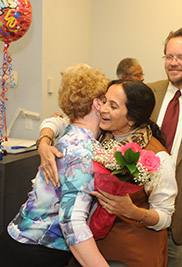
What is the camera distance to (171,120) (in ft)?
6.31

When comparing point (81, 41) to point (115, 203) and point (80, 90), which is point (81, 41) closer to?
point (80, 90)

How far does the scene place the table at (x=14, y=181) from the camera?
199 centimetres

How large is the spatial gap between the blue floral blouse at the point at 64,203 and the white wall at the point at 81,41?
1833 millimetres

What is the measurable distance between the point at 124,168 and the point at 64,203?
25cm

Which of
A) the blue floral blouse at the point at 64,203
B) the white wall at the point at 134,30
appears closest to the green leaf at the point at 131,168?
the blue floral blouse at the point at 64,203

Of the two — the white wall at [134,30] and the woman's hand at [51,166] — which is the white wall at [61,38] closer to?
the white wall at [134,30]

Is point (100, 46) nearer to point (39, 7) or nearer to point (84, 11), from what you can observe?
point (84, 11)

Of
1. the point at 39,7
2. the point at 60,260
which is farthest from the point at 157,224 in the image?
the point at 39,7

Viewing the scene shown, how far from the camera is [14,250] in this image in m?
1.20

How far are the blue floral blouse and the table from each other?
753mm

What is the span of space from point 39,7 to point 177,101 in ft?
5.44

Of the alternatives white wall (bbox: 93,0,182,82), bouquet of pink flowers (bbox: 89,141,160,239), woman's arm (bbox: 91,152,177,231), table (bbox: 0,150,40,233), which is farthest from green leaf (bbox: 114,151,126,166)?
white wall (bbox: 93,0,182,82)

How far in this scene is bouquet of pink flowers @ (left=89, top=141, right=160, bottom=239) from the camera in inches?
37.1

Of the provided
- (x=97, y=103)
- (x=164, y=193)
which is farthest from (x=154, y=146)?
(x=97, y=103)
